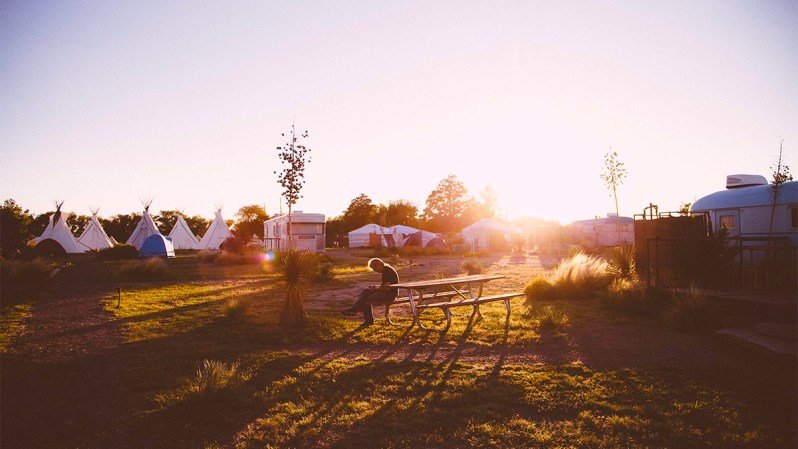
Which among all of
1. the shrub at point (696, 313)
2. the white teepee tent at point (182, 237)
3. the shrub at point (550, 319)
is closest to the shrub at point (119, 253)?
the white teepee tent at point (182, 237)

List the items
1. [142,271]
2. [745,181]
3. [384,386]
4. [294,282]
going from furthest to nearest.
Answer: [745,181] < [142,271] < [294,282] < [384,386]

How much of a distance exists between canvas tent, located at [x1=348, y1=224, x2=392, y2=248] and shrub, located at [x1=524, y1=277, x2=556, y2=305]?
35207 mm

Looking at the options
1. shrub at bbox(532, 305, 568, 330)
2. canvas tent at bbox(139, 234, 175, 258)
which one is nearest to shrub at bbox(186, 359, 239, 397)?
shrub at bbox(532, 305, 568, 330)

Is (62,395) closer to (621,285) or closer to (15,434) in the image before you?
(15,434)

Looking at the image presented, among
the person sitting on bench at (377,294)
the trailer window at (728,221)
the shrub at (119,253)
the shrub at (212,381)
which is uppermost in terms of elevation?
the trailer window at (728,221)

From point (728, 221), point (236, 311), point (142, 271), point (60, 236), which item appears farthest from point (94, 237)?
point (728, 221)

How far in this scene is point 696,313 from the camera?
718 cm

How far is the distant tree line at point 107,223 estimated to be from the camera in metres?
28.1

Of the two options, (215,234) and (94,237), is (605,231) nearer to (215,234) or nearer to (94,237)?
(215,234)

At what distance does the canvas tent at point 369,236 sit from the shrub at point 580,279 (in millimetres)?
34981

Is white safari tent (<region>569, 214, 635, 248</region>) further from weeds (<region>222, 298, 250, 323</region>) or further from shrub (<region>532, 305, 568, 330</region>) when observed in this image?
weeds (<region>222, 298, 250, 323</region>)

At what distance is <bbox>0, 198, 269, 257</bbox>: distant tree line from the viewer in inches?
1107

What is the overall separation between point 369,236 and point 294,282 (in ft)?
136

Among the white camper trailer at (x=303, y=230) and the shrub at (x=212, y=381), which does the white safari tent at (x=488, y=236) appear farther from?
the shrub at (x=212, y=381)
